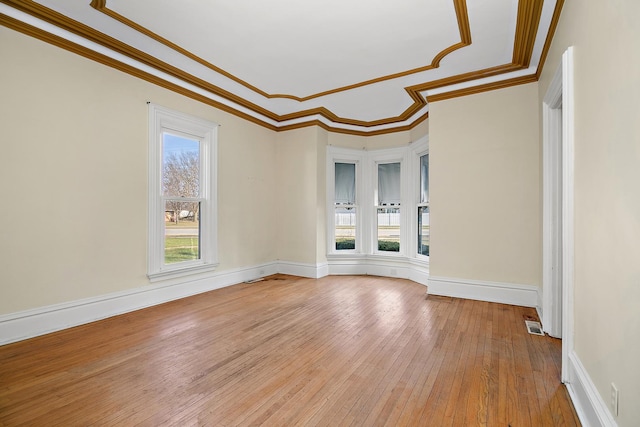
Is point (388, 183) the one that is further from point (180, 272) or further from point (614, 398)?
point (614, 398)

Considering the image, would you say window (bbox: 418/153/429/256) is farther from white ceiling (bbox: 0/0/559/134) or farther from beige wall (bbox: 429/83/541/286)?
white ceiling (bbox: 0/0/559/134)

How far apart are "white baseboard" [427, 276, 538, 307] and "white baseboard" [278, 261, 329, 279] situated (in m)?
2.05

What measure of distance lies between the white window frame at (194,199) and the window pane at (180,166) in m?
0.08

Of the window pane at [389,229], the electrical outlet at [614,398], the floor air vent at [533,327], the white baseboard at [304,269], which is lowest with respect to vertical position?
the floor air vent at [533,327]

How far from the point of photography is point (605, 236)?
5.23 ft

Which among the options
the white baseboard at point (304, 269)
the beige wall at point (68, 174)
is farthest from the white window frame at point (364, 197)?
the beige wall at point (68, 174)

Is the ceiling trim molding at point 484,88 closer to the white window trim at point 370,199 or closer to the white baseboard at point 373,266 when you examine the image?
the white window trim at point 370,199

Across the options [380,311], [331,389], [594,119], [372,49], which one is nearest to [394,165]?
[372,49]

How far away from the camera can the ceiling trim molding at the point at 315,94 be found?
2.88m

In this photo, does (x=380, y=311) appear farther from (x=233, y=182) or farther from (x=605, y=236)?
(x=233, y=182)

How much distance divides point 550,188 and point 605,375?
212cm

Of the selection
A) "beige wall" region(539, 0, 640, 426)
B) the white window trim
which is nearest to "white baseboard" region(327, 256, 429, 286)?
the white window trim

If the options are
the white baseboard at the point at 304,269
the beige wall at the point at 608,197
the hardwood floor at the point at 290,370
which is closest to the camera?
the beige wall at the point at 608,197

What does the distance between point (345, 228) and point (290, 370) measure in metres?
4.18
